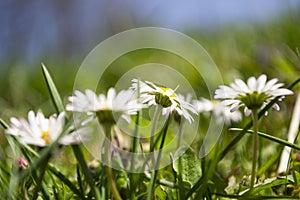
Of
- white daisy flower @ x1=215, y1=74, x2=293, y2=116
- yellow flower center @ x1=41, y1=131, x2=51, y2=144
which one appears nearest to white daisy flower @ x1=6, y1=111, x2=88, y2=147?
Result: yellow flower center @ x1=41, y1=131, x2=51, y2=144

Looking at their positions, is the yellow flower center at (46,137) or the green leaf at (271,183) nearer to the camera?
the yellow flower center at (46,137)

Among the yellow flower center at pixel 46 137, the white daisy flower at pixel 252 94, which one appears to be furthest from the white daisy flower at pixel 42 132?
the white daisy flower at pixel 252 94

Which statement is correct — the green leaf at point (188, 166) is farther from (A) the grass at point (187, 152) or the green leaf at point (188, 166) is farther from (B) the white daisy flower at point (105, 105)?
(B) the white daisy flower at point (105, 105)

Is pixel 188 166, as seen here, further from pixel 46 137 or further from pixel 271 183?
pixel 46 137

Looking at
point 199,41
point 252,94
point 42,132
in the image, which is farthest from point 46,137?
point 199,41

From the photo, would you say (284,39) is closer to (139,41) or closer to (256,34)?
(256,34)

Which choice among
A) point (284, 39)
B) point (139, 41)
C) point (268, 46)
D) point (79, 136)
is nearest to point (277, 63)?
point (268, 46)

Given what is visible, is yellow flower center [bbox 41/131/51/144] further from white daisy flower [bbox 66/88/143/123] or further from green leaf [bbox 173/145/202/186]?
green leaf [bbox 173/145/202/186]
